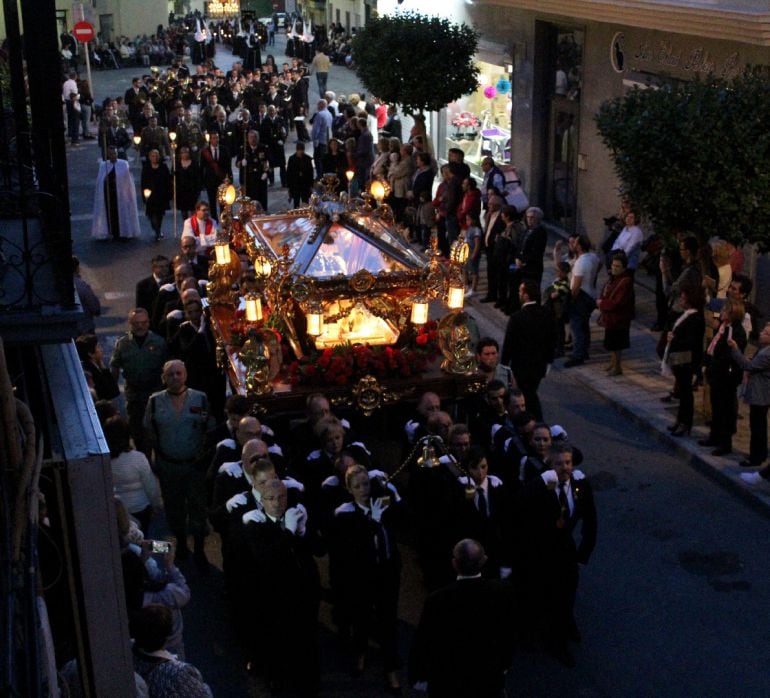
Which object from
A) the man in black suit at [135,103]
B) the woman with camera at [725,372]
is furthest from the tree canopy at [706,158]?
the man in black suit at [135,103]

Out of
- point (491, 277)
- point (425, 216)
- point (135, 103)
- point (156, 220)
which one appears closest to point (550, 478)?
point (491, 277)

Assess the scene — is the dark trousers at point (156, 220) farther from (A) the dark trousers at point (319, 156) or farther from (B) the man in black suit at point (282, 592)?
(B) the man in black suit at point (282, 592)

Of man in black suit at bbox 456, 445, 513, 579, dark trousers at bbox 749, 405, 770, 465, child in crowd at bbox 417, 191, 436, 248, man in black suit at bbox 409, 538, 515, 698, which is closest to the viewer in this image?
man in black suit at bbox 409, 538, 515, 698

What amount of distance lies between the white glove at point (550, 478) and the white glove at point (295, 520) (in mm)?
1613

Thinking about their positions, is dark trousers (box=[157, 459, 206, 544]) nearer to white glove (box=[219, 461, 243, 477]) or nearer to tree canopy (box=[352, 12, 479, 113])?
white glove (box=[219, 461, 243, 477])

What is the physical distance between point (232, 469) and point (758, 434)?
16.1 feet

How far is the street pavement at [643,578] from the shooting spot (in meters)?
7.90

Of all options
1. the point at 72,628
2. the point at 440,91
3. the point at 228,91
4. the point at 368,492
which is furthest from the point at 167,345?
the point at 228,91

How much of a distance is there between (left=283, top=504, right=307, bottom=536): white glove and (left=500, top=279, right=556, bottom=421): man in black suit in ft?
14.7

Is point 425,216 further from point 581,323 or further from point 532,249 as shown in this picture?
point 581,323

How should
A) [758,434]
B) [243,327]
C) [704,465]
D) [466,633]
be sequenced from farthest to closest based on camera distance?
[243,327]
[704,465]
[758,434]
[466,633]

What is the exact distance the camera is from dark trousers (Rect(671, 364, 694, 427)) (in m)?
11.4

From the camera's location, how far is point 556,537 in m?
7.99

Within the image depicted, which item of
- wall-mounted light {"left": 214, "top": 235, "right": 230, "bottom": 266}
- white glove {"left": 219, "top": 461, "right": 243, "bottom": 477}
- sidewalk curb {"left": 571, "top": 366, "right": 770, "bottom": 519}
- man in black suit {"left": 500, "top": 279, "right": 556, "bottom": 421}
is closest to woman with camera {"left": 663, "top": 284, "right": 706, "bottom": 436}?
sidewalk curb {"left": 571, "top": 366, "right": 770, "bottom": 519}
